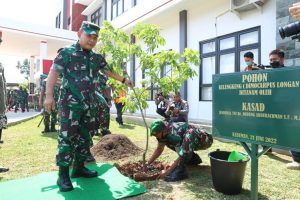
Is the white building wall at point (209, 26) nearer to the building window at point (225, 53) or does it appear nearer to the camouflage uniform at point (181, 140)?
the building window at point (225, 53)

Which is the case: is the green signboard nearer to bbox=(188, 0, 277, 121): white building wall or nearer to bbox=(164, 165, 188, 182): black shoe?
bbox=(164, 165, 188, 182): black shoe

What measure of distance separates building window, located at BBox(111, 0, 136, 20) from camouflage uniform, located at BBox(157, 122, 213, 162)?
10475mm

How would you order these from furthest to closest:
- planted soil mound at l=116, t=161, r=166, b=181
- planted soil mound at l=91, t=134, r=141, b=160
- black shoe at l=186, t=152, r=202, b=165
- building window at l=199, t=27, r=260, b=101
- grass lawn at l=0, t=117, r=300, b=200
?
1. building window at l=199, t=27, r=260, b=101
2. planted soil mound at l=91, t=134, r=141, b=160
3. black shoe at l=186, t=152, r=202, b=165
4. planted soil mound at l=116, t=161, r=166, b=181
5. grass lawn at l=0, t=117, r=300, b=200

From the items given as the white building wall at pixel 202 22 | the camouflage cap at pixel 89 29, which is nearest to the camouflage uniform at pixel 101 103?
the camouflage cap at pixel 89 29

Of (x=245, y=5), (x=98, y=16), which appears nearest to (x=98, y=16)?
(x=98, y=16)

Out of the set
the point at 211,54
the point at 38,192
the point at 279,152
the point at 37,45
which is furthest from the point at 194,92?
the point at 37,45

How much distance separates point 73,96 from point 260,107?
2084 mm

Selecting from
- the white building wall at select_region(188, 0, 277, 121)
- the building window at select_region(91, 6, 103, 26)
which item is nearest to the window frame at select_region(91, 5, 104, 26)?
the building window at select_region(91, 6, 103, 26)

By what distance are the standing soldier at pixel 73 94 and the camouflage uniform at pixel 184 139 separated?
1.08 meters

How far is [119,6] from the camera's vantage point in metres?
14.8

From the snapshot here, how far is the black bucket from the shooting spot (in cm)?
312

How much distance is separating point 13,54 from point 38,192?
24.5 m

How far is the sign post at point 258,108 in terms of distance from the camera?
2287 mm

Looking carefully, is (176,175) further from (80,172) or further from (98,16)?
(98,16)
